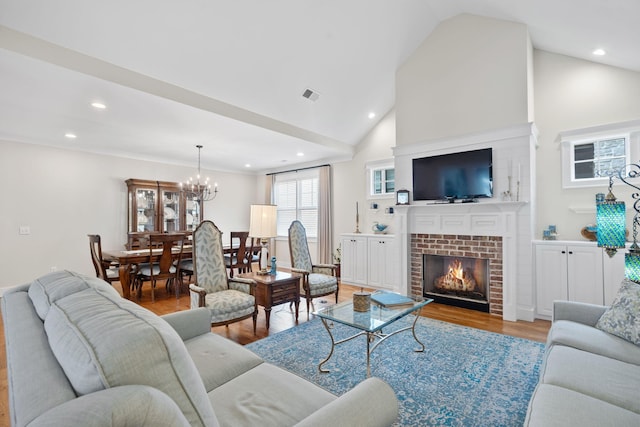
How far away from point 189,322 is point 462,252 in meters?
3.60

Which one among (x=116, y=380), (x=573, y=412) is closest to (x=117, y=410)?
(x=116, y=380)

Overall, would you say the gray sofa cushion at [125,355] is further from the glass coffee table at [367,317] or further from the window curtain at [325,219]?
the window curtain at [325,219]

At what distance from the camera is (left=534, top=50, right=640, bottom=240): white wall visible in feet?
12.0

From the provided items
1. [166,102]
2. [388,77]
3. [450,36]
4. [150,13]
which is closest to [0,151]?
[166,102]

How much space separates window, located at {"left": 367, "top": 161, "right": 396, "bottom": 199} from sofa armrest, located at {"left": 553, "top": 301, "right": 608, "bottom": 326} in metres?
3.47

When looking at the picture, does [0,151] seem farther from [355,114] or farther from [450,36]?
[450,36]

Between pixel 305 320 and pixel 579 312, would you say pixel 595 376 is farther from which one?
pixel 305 320

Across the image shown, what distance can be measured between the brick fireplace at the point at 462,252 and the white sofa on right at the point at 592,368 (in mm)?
1537

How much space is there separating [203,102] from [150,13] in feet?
3.92

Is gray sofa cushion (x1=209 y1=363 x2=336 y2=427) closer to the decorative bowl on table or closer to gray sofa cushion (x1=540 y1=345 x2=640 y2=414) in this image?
gray sofa cushion (x1=540 y1=345 x2=640 y2=414)

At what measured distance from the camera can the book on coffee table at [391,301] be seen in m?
2.69

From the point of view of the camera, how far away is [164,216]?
6.43 metres

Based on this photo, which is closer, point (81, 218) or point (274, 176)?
point (81, 218)

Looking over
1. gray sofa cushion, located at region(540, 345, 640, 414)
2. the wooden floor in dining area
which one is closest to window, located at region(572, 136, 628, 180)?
the wooden floor in dining area
